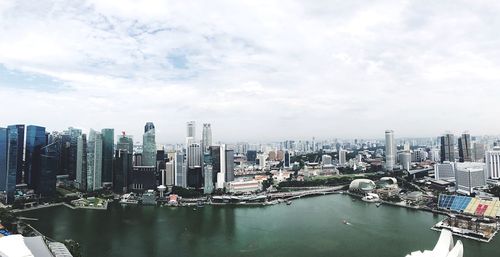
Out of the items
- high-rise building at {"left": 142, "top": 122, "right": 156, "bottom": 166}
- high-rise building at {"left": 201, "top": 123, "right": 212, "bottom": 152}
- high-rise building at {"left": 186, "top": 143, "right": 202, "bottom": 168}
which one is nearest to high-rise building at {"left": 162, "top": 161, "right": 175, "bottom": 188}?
high-rise building at {"left": 142, "top": 122, "right": 156, "bottom": 166}

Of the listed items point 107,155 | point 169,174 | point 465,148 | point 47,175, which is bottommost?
point 169,174

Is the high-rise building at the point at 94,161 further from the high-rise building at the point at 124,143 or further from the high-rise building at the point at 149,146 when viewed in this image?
the high-rise building at the point at 149,146

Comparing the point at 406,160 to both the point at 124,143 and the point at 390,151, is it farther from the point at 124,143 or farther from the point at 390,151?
the point at 124,143

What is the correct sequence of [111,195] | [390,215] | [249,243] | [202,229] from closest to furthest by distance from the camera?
1. [249,243]
2. [202,229]
3. [390,215]
4. [111,195]

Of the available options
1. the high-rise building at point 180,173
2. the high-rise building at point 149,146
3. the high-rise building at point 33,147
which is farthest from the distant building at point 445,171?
the high-rise building at point 33,147

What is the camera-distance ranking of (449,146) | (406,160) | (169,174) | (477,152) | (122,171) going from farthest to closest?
(477,152)
(406,160)
(449,146)
(169,174)
(122,171)

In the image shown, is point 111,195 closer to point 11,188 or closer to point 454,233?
point 11,188

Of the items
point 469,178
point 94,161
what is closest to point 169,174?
point 94,161

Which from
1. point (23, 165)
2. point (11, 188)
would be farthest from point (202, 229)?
point (23, 165)
